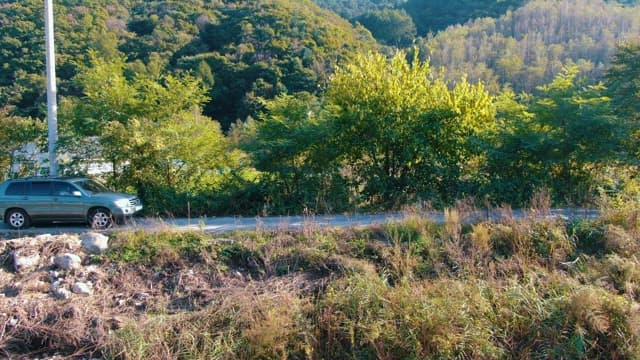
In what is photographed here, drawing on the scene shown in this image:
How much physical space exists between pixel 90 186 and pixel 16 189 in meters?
1.88

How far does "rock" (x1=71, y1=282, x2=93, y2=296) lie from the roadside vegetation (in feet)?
0.58

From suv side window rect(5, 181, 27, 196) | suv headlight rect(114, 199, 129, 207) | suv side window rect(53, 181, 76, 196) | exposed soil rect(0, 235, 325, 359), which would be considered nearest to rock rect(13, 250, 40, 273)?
exposed soil rect(0, 235, 325, 359)

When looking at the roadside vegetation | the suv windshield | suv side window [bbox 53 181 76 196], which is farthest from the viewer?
the suv windshield

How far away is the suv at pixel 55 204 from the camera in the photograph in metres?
13.6

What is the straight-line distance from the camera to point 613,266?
378 inches

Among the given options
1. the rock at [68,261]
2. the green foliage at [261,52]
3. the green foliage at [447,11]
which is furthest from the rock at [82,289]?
the green foliage at [447,11]

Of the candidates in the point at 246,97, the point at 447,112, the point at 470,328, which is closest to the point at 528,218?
the point at 470,328

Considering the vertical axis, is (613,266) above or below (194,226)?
below

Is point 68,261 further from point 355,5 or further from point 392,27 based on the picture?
point 355,5

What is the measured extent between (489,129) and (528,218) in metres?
5.14

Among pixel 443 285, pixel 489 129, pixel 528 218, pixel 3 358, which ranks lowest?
pixel 3 358

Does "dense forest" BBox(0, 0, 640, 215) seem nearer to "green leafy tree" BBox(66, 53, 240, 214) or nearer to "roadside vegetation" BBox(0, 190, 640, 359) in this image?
"green leafy tree" BBox(66, 53, 240, 214)

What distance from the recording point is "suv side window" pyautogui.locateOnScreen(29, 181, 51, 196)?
540 inches

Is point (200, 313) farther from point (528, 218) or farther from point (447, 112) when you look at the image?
point (447, 112)
